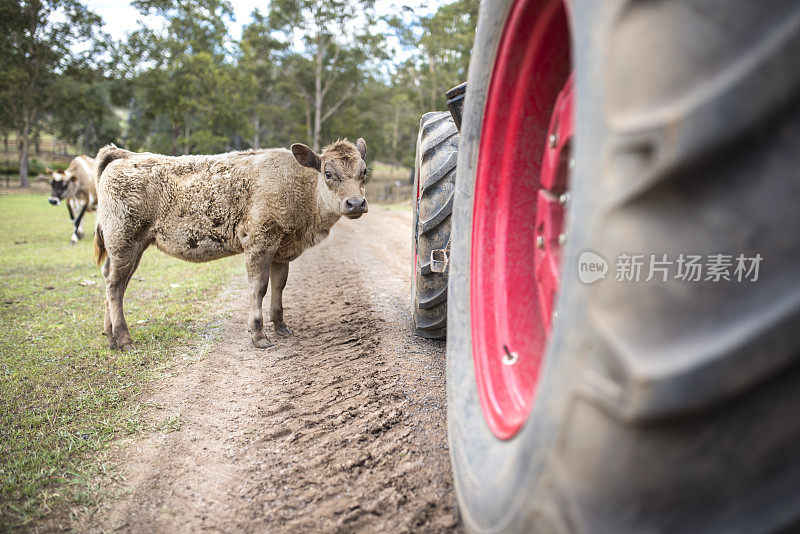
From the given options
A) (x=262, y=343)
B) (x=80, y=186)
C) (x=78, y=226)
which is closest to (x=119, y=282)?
(x=262, y=343)

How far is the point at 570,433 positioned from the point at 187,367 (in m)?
4.08

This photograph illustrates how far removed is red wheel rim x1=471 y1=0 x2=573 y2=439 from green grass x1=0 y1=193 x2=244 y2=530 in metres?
2.13

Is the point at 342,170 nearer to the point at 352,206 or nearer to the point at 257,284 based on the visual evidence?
the point at 352,206

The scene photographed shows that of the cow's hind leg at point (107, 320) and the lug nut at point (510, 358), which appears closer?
the lug nut at point (510, 358)

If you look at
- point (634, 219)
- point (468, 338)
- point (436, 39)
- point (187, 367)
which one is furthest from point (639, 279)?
point (436, 39)

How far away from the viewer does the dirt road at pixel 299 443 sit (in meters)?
2.17

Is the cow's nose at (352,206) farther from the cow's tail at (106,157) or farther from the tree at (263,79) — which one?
the tree at (263,79)

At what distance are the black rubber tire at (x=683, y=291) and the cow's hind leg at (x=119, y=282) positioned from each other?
5149mm

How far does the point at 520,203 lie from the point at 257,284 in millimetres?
3873

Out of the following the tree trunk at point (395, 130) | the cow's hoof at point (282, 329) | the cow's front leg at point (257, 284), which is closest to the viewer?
the cow's front leg at point (257, 284)

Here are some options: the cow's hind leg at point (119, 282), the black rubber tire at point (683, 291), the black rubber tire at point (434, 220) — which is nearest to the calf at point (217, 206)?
the cow's hind leg at point (119, 282)

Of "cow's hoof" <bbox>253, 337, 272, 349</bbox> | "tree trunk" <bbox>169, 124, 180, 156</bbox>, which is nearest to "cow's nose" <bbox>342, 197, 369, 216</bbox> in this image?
"cow's hoof" <bbox>253, 337, 272, 349</bbox>

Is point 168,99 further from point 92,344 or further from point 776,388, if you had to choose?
point 776,388

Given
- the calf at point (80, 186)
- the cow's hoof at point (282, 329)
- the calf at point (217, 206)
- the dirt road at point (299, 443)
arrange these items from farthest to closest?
the calf at point (80, 186), the cow's hoof at point (282, 329), the calf at point (217, 206), the dirt road at point (299, 443)
